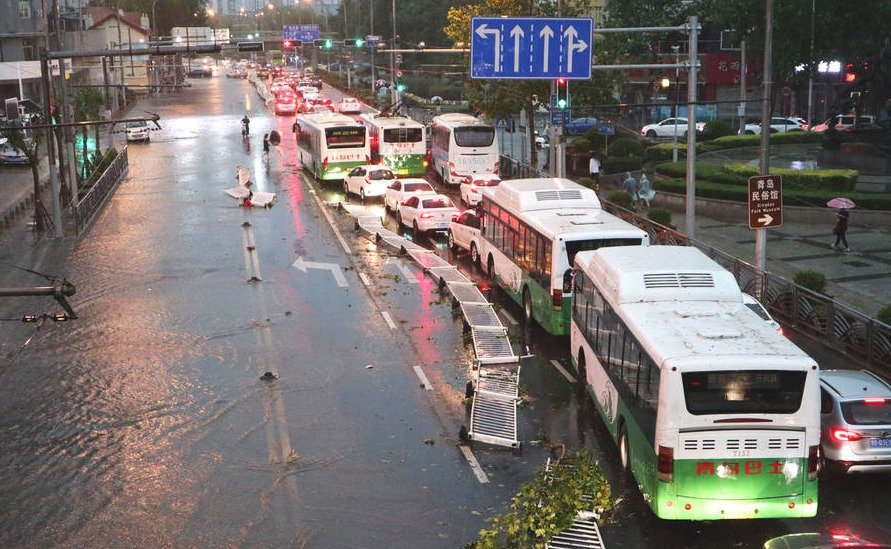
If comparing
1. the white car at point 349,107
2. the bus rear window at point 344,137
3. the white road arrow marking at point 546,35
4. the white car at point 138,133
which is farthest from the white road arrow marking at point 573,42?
the white car at point 349,107

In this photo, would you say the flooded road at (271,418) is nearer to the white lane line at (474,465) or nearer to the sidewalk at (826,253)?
the white lane line at (474,465)

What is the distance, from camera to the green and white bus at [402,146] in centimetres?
5166

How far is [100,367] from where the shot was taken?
2330cm

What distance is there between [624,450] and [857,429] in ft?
10.6

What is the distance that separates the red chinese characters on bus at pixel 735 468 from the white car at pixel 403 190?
2771 cm

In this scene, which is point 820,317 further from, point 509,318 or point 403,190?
point 403,190

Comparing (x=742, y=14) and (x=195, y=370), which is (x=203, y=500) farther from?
(x=742, y=14)

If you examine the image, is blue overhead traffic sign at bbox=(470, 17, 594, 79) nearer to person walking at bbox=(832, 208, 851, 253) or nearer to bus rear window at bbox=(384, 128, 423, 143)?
person walking at bbox=(832, 208, 851, 253)

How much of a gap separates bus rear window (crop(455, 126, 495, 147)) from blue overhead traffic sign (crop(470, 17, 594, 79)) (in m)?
18.2

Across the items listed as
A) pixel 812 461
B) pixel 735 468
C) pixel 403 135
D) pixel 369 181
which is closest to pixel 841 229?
pixel 369 181

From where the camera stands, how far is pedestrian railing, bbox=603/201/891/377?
69.7 feet

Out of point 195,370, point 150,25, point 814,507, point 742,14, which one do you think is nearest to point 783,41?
point 742,14

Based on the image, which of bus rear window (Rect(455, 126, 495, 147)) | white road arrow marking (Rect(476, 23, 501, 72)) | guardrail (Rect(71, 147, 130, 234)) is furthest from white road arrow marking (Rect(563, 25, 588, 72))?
guardrail (Rect(71, 147, 130, 234))

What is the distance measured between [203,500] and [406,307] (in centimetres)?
1255
